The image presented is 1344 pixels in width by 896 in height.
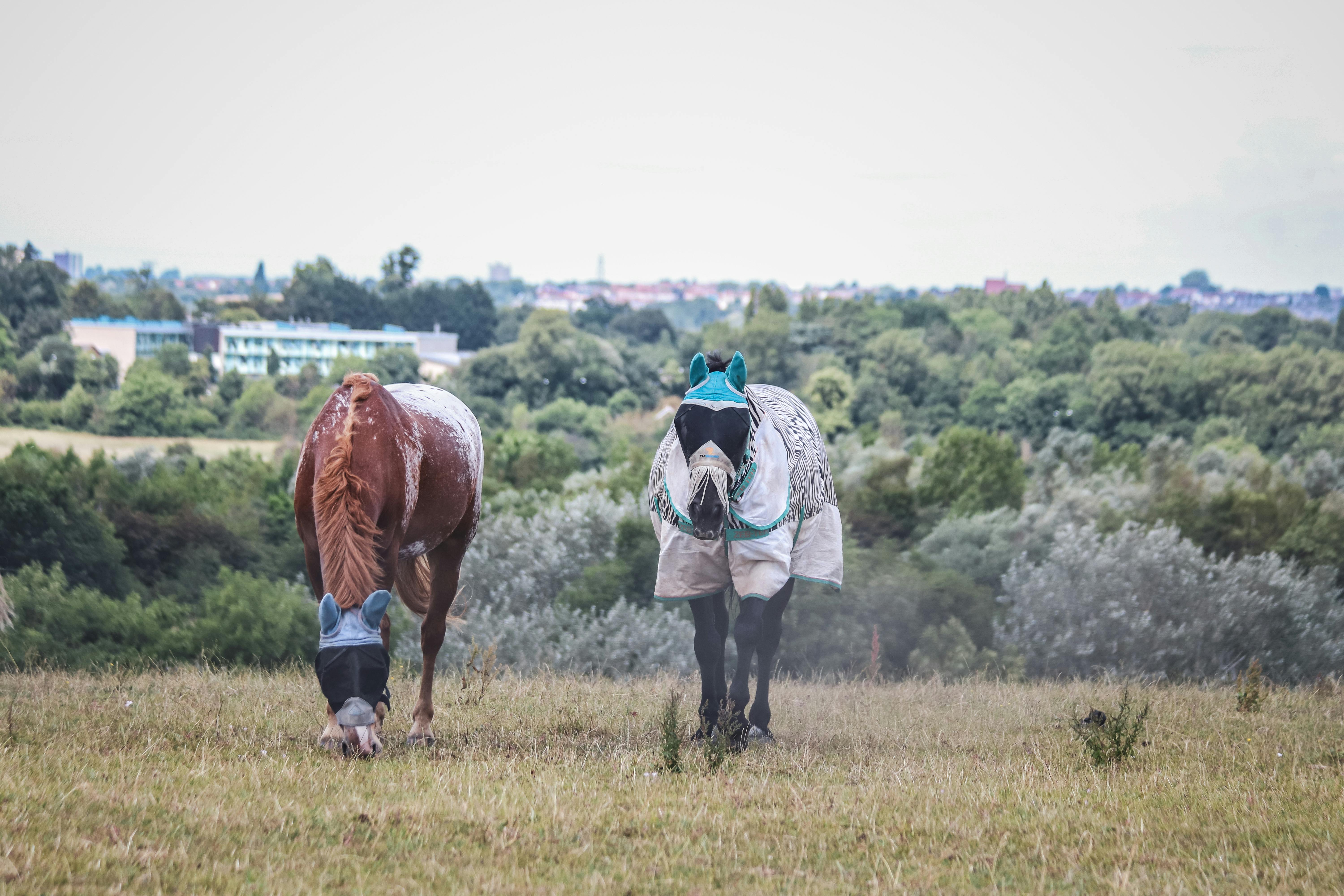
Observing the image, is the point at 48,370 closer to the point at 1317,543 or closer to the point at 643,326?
the point at 1317,543

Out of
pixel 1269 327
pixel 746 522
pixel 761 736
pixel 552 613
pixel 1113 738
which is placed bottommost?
pixel 552 613

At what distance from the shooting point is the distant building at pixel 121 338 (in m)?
81.4

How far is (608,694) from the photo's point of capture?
976 cm

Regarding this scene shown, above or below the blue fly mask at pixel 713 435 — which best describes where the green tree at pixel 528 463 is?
below

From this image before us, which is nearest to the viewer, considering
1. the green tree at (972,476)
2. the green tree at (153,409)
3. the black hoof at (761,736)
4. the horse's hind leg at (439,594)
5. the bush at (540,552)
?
the black hoof at (761,736)

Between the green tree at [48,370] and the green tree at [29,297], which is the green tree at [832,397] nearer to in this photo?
the green tree at [48,370]

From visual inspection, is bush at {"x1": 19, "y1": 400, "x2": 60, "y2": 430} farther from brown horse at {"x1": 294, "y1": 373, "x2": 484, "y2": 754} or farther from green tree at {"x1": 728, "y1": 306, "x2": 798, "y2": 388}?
brown horse at {"x1": 294, "y1": 373, "x2": 484, "y2": 754}

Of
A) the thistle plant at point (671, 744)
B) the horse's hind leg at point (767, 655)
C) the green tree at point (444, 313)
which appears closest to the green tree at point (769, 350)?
the green tree at point (444, 313)

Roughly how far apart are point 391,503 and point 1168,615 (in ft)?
56.4

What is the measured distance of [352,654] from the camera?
588cm

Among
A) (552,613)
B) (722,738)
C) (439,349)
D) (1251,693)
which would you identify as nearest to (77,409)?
(552,613)

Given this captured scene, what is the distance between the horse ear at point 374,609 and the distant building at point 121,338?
74.5 meters

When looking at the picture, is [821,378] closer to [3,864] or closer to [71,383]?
[71,383]

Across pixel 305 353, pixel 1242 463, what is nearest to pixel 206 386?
pixel 305 353
